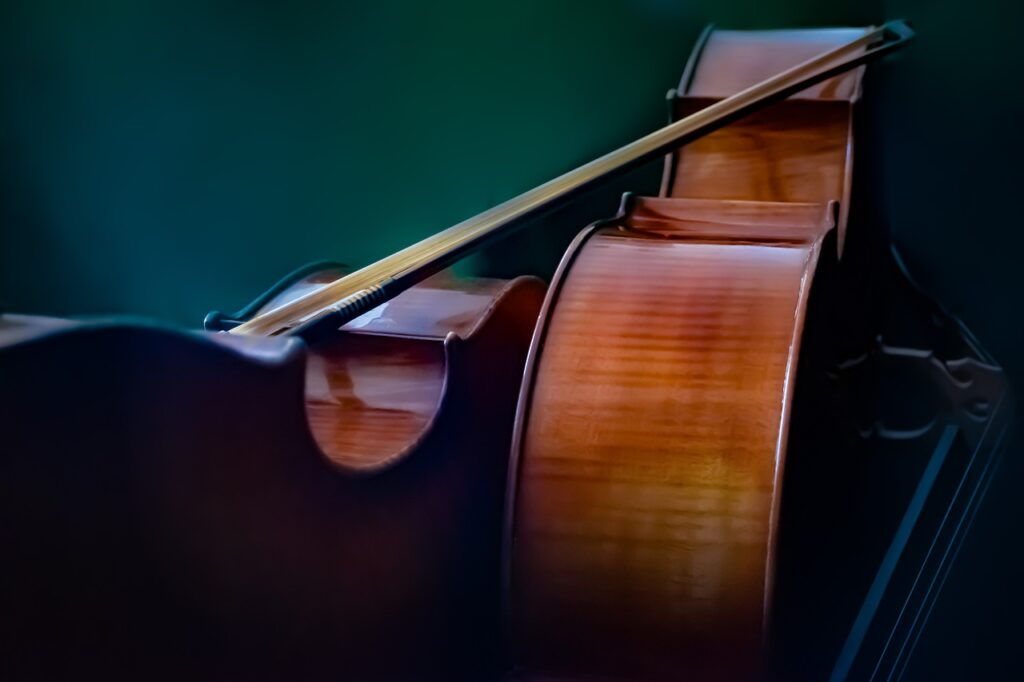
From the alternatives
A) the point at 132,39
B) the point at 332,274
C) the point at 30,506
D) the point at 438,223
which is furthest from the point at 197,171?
the point at 30,506

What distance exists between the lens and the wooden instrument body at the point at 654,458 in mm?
923

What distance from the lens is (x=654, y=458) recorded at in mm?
963

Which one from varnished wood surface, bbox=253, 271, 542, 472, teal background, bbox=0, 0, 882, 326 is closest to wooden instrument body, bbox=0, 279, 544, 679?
varnished wood surface, bbox=253, 271, 542, 472

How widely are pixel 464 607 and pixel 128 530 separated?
53 cm

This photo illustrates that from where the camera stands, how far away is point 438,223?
174 centimetres

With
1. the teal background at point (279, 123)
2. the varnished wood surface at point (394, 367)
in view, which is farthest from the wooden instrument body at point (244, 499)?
the teal background at point (279, 123)

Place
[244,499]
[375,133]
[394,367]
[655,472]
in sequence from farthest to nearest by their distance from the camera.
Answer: [375,133] < [394,367] < [655,472] < [244,499]

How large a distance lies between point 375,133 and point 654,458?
3.18 ft

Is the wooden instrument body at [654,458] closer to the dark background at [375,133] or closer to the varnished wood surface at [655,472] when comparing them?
the varnished wood surface at [655,472]

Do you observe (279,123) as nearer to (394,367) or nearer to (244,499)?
(394,367)

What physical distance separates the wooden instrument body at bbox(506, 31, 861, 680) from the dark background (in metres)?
0.46

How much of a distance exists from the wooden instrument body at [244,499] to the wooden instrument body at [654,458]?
0.09 m

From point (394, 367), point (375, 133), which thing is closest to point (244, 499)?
point (394, 367)

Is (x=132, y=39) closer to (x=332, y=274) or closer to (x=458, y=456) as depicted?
(x=332, y=274)
